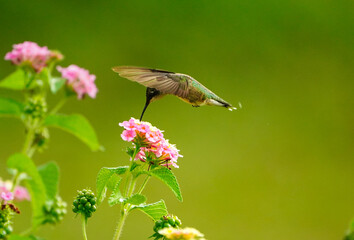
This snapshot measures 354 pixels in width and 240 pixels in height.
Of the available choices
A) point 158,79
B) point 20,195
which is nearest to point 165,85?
point 158,79

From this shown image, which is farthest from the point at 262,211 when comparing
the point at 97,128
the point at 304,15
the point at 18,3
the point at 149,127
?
the point at 149,127

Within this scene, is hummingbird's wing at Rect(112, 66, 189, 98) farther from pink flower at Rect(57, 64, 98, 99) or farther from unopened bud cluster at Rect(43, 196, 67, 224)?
unopened bud cluster at Rect(43, 196, 67, 224)

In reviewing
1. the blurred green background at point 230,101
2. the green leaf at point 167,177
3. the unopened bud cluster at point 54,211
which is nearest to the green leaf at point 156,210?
the green leaf at point 167,177

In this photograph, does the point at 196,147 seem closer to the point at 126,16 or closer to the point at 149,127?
the point at 126,16

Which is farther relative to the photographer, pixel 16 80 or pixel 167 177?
pixel 16 80

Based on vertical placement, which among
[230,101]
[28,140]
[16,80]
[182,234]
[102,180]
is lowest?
[182,234]

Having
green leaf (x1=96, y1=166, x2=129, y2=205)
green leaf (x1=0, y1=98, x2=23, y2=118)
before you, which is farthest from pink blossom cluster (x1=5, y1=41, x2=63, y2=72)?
green leaf (x1=96, y1=166, x2=129, y2=205)

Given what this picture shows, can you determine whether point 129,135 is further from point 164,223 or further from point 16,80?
point 16,80
